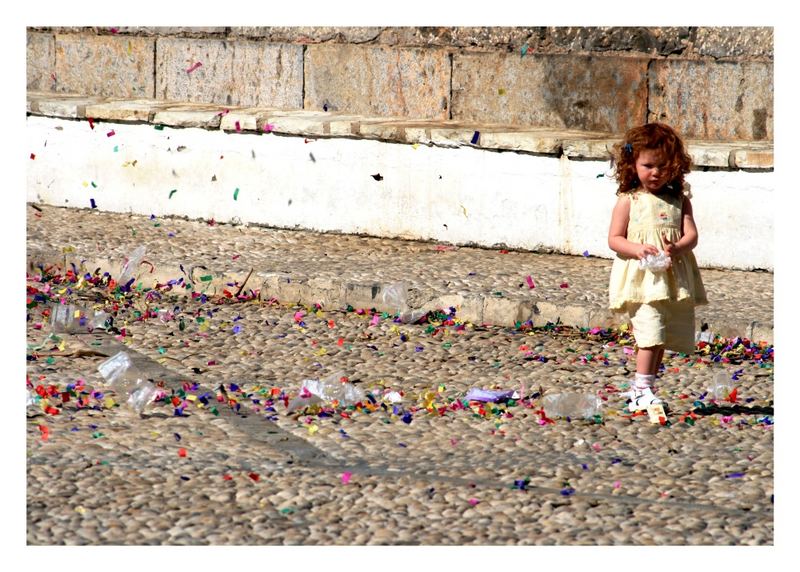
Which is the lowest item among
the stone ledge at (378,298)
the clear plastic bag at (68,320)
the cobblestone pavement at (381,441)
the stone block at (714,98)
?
the cobblestone pavement at (381,441)

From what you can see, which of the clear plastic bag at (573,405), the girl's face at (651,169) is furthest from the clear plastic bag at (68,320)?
the girl's face at (651,169)

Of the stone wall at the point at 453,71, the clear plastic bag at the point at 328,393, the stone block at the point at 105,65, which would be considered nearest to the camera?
the clear plastic bag at the point at 328,393

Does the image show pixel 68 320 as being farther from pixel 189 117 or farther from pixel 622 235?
pixel 622 235

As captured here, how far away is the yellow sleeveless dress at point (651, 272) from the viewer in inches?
217

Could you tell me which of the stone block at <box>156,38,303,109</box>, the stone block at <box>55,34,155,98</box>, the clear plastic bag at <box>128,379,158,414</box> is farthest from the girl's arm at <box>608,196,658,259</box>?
the stone block at <box>55,34,155,98</box>

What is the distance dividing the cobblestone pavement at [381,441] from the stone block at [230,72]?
9.76 feet

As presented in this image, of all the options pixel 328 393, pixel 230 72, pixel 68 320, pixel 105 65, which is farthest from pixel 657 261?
pixel 105 65

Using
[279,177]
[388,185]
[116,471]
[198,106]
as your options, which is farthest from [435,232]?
[116,471]

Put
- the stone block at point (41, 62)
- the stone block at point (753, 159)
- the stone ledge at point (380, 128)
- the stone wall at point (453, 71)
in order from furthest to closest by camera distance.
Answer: the stone block at point (41, 62) < the stone wall at point (453, 71) < the stone ledge at point (380, 128) < the stone block at point (753, 159)

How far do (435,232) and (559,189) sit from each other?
88cm

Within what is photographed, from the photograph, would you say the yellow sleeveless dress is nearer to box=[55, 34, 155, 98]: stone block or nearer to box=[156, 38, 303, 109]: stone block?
box=[156, 38, 303, 109]: stone block

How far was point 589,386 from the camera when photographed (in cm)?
596

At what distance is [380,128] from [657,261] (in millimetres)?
3478

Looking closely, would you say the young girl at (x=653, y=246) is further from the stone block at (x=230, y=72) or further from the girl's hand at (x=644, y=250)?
the stone block at (x=230, y=72)
